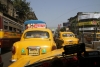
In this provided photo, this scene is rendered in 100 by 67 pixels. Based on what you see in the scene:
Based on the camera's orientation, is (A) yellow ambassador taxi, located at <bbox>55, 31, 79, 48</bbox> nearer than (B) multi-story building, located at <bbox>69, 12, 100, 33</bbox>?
Yes

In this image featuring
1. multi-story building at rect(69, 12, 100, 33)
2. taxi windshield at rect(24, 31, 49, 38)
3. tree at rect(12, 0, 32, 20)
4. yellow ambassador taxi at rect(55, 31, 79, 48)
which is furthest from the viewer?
multi-story building at rect(69, 12, 100, 33)

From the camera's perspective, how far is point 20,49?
819cm

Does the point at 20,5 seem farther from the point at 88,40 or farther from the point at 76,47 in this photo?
the point at 76,47

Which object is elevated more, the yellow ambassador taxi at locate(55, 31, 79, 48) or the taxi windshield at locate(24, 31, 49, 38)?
the taxi windshield at locate(24, 31, 49, 38)

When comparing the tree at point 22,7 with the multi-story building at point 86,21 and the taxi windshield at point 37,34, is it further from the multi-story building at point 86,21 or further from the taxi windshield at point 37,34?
the taxi windshield at point 37,34

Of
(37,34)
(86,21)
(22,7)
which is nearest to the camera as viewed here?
(37,34)

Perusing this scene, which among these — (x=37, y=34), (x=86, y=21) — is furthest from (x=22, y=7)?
(x=37, y=34)

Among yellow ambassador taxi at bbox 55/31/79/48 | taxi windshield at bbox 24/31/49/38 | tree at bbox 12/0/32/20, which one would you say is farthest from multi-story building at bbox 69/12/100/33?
taxi windshield at bbox 24/31/49/38

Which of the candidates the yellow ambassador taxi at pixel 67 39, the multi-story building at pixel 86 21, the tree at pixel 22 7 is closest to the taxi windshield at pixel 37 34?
the yellow ambassador taxi at pixel 67 39

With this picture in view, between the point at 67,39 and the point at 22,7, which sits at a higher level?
the point at 22,7

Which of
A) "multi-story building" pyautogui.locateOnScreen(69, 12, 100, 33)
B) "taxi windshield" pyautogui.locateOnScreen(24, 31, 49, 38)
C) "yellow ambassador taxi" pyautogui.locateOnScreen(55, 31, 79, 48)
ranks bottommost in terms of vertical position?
"yellow ambassador taxi" pyautogui.locateOnScreen(55, 31, 79, 48)

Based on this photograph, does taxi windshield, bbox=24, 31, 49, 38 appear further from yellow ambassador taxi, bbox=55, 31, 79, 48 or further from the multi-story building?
the multi-story building

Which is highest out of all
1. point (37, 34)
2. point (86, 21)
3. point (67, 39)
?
point (86, 21)

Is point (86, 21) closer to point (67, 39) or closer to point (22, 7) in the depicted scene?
point (22, 7)
